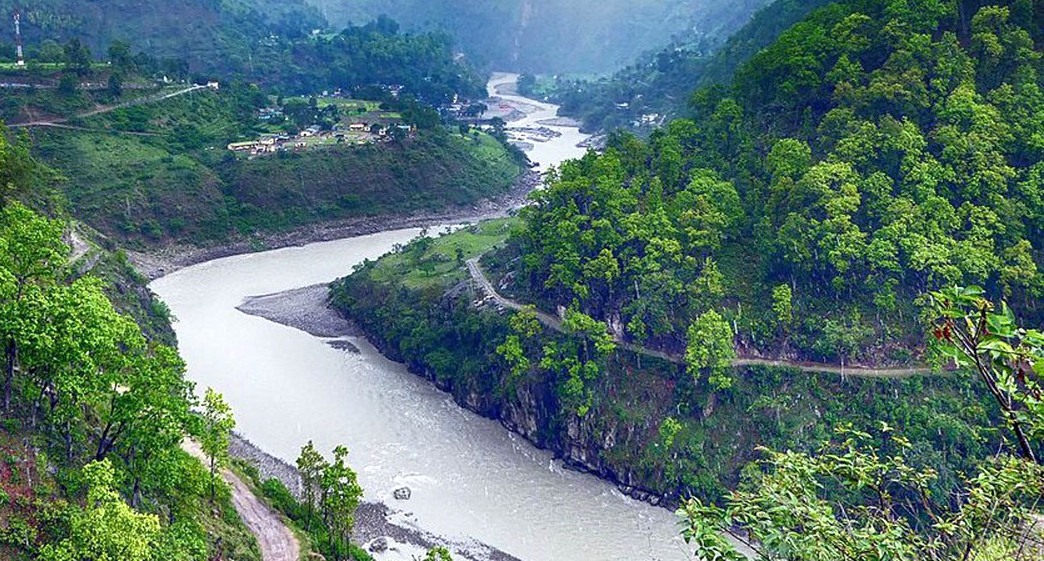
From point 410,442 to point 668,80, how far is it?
66579 mm

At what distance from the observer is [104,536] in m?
15.6

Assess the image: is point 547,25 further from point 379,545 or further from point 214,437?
point 214,437

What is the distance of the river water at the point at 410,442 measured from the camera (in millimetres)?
28703

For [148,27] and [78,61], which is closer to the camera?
[78,61]

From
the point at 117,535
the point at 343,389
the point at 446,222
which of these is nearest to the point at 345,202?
the point at 446,222

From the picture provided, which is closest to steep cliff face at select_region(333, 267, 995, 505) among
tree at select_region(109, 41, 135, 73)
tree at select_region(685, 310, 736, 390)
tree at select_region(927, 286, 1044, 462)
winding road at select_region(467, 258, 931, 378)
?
winding road at select_region(467, 258, 931, 378)

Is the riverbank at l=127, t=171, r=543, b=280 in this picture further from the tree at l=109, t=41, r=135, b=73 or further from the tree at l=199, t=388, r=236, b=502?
the tree at l=199, t=388, r=236, b=502

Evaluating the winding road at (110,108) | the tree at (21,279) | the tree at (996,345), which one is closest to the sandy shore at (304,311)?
the tree at (21,279)

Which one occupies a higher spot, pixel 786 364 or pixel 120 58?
pixel 120 58

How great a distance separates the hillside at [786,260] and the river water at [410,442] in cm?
137

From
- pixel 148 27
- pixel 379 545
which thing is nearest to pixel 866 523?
pixel 379 545

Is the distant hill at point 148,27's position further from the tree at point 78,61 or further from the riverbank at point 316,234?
the riverbank at point 316,234

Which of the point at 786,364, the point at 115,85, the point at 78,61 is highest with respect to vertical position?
the point at 78,61

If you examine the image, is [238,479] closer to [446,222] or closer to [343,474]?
[343,474]
